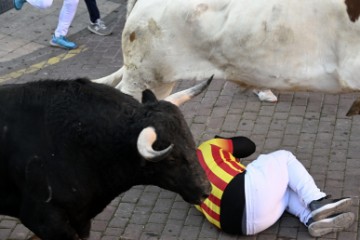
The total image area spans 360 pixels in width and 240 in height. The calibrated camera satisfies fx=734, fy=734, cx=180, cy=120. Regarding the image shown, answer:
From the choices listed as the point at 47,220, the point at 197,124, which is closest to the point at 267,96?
the point at 197,124

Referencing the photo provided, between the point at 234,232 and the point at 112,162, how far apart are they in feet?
4.53

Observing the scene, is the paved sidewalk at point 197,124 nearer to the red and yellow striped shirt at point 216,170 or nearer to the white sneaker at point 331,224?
the white sneaker at point 331,224

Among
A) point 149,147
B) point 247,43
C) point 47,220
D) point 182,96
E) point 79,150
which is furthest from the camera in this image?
point 247,43

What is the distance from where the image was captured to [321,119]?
729 centimetres

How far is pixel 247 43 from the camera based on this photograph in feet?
19.0

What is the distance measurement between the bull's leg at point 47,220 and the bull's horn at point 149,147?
83cm

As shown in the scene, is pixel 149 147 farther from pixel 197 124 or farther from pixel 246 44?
pixel 197 124

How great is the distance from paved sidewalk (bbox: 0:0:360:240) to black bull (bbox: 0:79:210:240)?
107cm

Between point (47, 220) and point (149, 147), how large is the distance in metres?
0.97

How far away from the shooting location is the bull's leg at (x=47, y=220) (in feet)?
A: 15.7

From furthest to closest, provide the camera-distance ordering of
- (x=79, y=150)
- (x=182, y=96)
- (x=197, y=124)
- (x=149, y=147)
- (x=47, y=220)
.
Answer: (x=197, y=124)
(x=182, y=96)
(x=47, y=220)
(x=79, y=150)
(x=149, y=147)

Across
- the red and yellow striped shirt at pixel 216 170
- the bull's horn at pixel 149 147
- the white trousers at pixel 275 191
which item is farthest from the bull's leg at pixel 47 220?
the white trousers at pixel 275 191

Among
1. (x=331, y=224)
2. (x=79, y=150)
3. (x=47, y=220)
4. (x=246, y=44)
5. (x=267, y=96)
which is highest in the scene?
(x=79, y=150)

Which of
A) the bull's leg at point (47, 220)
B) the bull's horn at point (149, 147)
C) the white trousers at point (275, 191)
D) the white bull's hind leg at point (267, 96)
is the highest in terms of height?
the bull's horn at point (149, 147)
